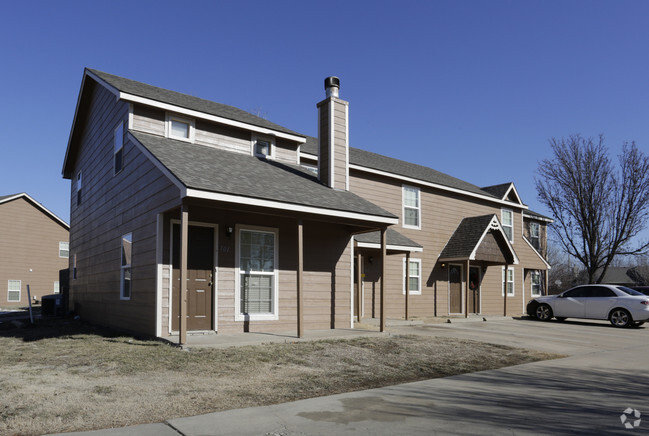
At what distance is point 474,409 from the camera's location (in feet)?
18.9

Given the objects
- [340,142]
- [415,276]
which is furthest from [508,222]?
[340,142]

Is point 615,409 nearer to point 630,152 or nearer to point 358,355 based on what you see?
point 358,355

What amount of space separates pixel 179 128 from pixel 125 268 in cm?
380

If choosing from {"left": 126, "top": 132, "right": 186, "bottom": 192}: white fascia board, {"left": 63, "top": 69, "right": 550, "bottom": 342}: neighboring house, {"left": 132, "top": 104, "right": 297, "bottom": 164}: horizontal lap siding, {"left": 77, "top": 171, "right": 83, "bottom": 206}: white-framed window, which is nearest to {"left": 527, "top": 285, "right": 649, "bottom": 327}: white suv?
{"left": 63, "top": 69, "right": 550, "bottom": 342}: neighboring house

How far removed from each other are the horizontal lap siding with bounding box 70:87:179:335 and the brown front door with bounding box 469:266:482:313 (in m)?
14.2

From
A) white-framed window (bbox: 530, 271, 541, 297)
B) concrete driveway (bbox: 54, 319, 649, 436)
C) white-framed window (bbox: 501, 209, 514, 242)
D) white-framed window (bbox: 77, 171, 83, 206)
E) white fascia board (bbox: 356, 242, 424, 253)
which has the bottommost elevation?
concrete driveway (bbox: 54, 319, 649, 436)

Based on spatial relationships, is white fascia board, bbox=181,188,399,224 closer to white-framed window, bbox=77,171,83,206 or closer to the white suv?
the white suv

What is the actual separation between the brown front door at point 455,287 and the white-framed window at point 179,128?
12.2 metres

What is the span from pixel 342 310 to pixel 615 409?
798cm

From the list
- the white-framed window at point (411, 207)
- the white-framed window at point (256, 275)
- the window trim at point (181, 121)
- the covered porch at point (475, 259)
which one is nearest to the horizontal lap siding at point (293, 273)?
the white-framed window at point (256, 275)

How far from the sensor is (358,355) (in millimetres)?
9500

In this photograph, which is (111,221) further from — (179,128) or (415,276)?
(415,276)

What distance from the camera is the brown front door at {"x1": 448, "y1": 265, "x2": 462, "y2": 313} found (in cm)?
2102

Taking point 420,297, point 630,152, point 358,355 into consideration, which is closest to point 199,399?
point 358,355
